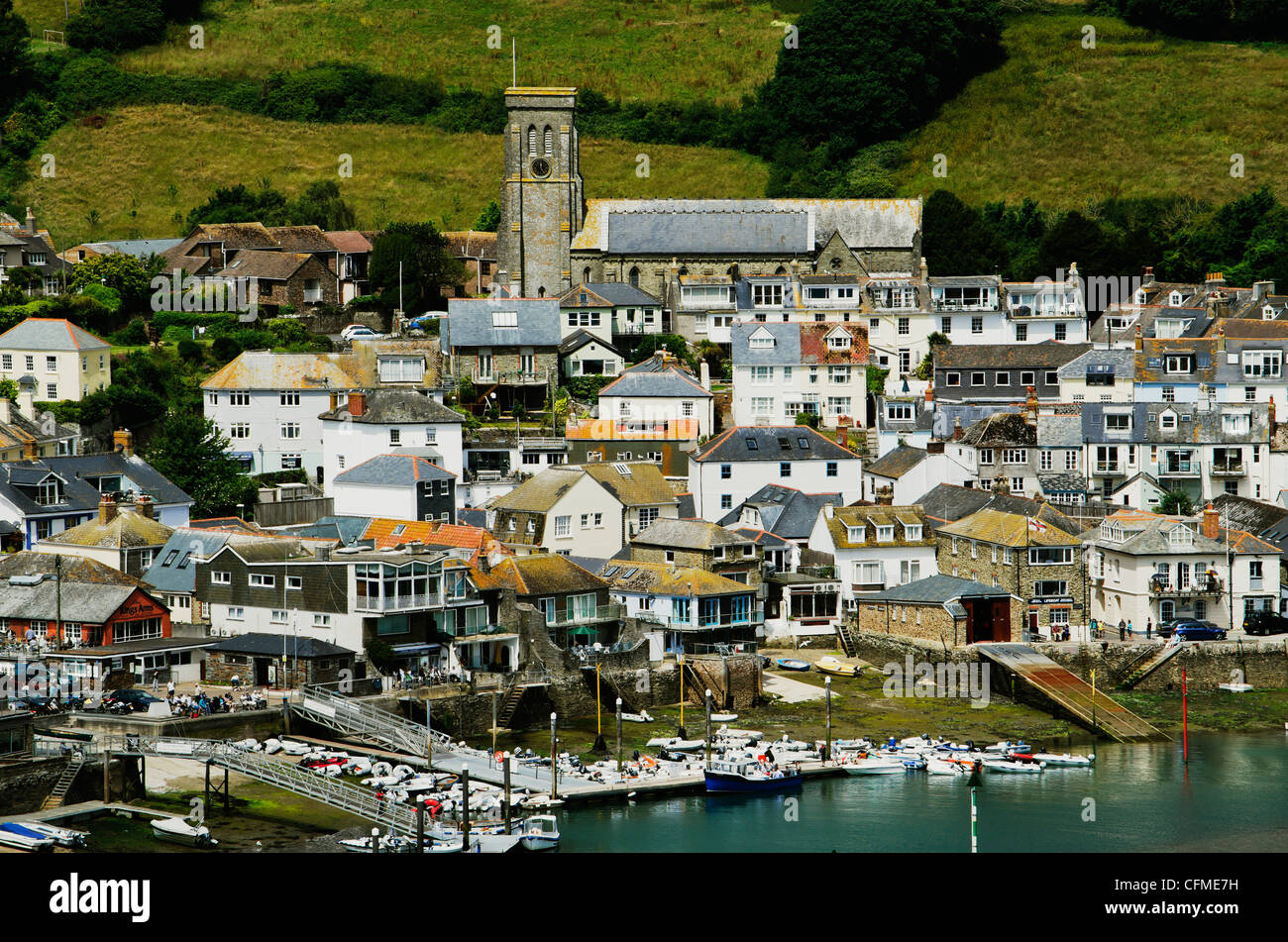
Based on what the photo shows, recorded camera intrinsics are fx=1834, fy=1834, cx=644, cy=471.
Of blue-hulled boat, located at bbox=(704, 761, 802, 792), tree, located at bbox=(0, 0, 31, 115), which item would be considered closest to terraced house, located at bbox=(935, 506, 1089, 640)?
blue-hulled boat, located at bbox=(704, 761, 802, 792)

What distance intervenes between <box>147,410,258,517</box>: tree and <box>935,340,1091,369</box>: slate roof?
2843cm

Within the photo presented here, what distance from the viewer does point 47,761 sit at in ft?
127

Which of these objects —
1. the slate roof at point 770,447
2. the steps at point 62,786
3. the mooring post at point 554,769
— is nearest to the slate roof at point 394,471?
the slate roof at point 770,447

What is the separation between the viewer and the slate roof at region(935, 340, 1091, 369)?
2926 inches

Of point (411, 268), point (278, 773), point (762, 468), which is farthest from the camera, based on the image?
point (411, 268)

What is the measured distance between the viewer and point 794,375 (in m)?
72.3

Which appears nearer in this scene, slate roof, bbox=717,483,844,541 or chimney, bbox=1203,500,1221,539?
chimney, bbox=1203,500,1221,539

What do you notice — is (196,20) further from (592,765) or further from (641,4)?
(592,765)

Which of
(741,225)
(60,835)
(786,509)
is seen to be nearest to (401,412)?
(786,509)

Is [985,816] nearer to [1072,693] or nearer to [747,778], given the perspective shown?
[747,778]

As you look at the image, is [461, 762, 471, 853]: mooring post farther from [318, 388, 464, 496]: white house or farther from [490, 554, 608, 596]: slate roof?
[318, 388, 464, 496]: white house

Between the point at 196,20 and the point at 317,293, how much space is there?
45.7m

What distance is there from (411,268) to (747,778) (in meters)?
45.4
